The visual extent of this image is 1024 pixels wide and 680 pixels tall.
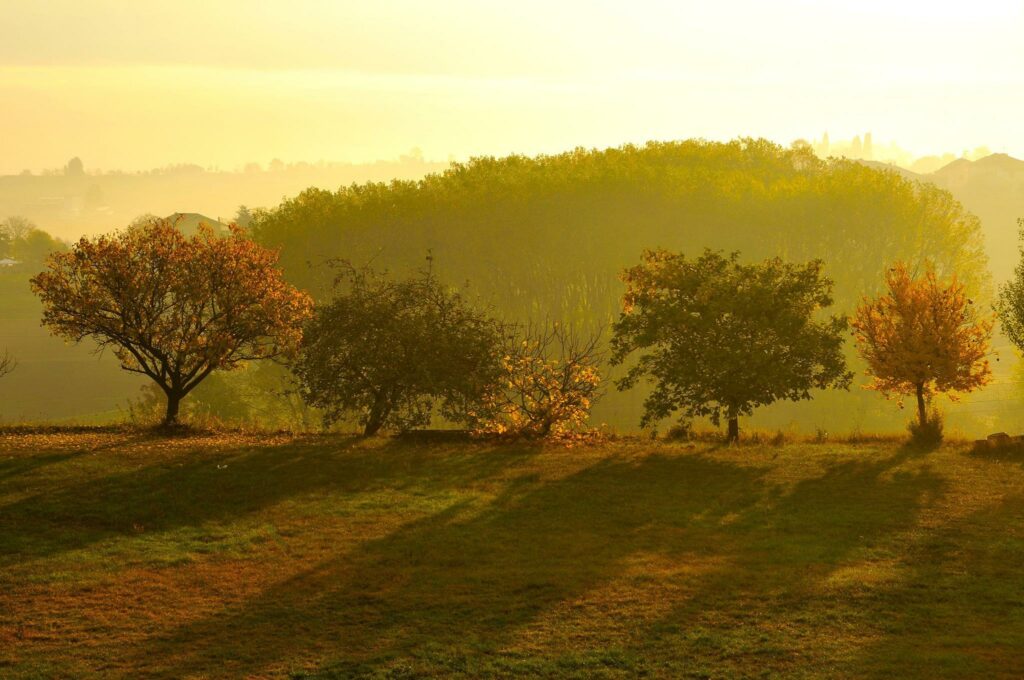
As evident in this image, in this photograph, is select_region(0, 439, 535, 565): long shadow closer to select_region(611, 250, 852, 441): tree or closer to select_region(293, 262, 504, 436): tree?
select_region(293, 262, 504, 436): tree

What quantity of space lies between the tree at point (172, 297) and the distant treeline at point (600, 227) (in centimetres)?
3197

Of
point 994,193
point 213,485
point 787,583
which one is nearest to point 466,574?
point 787,583

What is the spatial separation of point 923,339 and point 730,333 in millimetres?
6674

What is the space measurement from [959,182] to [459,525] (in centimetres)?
18695

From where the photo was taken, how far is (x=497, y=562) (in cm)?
2066

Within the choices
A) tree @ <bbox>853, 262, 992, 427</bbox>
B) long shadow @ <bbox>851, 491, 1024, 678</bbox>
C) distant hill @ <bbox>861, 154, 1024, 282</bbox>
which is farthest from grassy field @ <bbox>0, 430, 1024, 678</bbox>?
distant hill @ <bbox>861, 154, 1024, 282</bbox>

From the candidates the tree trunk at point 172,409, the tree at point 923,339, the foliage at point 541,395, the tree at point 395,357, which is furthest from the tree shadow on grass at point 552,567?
the tree trunk at point 172,409

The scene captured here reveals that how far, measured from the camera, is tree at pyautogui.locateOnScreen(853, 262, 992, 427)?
1390 inches

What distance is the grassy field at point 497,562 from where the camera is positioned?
15.7 metres

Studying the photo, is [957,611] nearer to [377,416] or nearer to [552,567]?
[552,567]

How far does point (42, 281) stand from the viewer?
1237 inches

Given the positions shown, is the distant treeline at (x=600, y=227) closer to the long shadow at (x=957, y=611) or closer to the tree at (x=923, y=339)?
the tree at (x=923, y=339)

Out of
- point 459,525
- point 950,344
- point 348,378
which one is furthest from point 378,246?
point 459,525

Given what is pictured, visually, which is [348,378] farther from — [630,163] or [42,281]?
[630,163]
